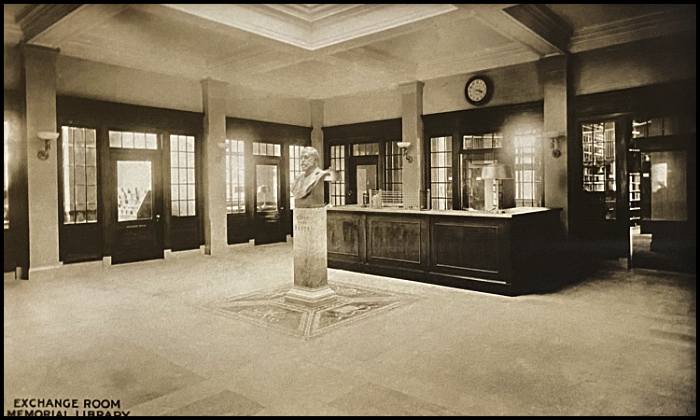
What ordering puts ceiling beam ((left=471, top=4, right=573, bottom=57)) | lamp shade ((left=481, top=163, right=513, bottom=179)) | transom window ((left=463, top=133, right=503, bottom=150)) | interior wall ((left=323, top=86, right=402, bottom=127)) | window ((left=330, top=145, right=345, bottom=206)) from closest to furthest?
1. ceiling beam ((left=471, top=4, right=573, bottom=57))
2. lamp shade ((left=481, top=163, right=513, bottom=179))
3. transom window ((left=463, top=133, right=503, bottom=150))
4. interior wall ((left=323, top=86, right=402, bottom=127))
5. window ((left=330, top=145, right=345, bottom=206))

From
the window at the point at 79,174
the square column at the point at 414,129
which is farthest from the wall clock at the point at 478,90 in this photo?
the window at the point at 79,174

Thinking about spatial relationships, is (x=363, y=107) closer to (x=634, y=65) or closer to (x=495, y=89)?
(x=495, y=89)

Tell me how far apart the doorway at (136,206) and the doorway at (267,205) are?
2.36 m

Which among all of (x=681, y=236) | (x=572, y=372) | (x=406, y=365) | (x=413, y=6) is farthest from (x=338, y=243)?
(x=681, y=236)

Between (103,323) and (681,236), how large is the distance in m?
8.16

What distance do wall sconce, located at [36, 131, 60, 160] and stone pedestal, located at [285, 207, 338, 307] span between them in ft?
13.6

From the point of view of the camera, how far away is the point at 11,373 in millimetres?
3613

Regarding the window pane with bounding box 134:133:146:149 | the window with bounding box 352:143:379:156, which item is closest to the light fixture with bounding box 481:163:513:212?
the window with bounding box 352:143:379:156

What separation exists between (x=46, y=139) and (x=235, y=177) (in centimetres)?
397

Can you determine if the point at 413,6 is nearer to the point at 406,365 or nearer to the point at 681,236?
the point at 406,365

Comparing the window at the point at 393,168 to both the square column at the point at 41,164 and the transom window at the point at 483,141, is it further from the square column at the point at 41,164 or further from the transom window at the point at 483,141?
the square column at the point at 41,164

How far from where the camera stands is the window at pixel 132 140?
864 cm

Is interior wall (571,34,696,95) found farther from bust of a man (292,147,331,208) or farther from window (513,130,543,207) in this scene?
bust of a man (292,147,331,208)

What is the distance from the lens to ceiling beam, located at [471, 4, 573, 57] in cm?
598
